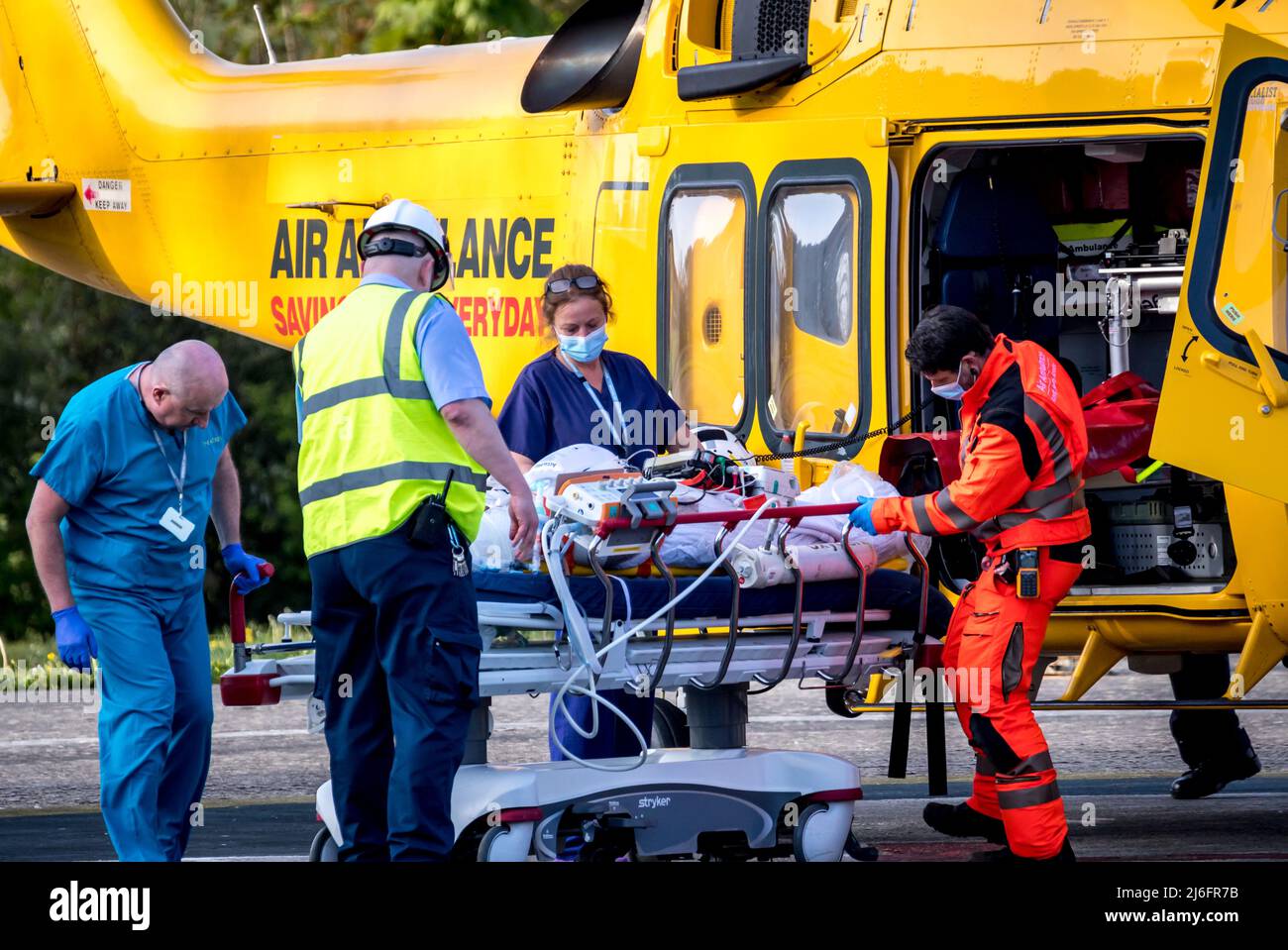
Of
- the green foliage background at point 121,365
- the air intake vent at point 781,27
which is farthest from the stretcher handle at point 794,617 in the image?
the green foliage background at point 121,365

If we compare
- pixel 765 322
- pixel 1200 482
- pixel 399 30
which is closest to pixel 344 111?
pixel 765 322

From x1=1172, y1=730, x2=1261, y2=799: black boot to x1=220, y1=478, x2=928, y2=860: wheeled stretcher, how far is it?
2.45m

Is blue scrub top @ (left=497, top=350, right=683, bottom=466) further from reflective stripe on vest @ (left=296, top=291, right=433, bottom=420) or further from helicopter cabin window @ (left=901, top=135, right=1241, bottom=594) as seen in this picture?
reflective stripe on vest @ (left=296, top=291, right=433, bottom=420)

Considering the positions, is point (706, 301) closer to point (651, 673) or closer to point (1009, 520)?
point (1009, 520)

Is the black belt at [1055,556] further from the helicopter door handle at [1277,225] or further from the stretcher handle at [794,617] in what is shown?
the helicopter door handle at [1277,225]

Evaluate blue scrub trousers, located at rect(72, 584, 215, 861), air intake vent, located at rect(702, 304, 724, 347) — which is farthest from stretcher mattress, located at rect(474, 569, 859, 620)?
air intake vent, located at rect(702, 304, 724, 347)

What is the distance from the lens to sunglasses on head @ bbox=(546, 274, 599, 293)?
6503 millimetres

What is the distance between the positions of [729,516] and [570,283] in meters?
1.18

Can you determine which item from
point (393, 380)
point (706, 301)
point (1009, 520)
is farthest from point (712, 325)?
point (393, 380)

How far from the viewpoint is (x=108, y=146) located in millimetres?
10430

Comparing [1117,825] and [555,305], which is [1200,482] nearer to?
[1117,825]

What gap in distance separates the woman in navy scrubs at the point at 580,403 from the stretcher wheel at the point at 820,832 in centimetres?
71

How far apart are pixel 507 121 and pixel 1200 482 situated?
3.58 m
